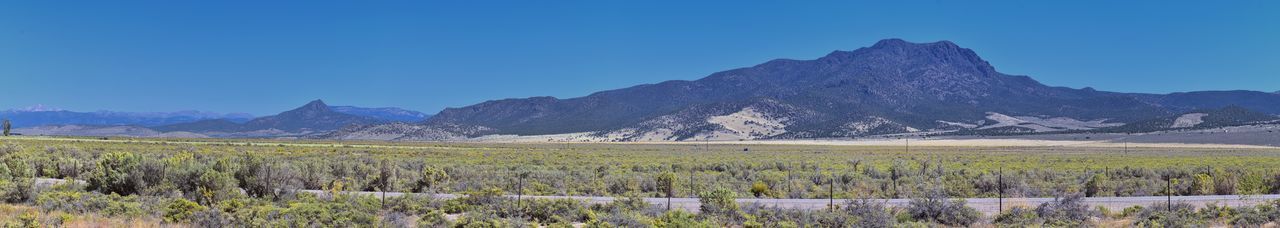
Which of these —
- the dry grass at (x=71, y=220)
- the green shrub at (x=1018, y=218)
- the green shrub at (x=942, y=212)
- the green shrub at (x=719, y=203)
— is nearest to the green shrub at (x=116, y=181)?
the dry grass at (x=71, y=220)

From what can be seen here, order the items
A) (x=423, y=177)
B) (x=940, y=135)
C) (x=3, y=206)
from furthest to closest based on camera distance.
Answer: (x=940, y=135), (x=423, y=177), (x=3, y=206)


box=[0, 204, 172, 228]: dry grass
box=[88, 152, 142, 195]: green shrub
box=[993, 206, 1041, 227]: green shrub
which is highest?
box=[88, 152, 142, 195]: green shrub

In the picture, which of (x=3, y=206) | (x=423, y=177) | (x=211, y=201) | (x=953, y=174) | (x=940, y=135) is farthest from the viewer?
(x=940, y=135)

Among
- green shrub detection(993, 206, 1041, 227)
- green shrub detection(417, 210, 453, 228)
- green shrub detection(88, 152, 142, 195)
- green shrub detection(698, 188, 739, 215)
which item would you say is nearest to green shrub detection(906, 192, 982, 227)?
green shrub detection(993, 206, 1041, 227)

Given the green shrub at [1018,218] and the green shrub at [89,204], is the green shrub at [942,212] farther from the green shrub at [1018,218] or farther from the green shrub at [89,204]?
the green shrub at [89,204]

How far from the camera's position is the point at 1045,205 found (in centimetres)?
1680

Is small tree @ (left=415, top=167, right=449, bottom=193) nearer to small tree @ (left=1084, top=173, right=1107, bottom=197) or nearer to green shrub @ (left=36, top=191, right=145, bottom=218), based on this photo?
green shrub @ (left=36, top=191, right=145, bottom=218)

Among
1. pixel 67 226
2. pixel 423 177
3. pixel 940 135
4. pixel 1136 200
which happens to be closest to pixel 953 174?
pixel 1136 200

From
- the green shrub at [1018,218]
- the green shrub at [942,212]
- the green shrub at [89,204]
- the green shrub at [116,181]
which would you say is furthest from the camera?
the green shrub at [116,181]

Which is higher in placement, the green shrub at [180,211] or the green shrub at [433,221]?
the green shrub at [180,211]

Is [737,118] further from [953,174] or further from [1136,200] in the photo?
[1136,200]

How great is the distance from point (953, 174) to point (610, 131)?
494 ft

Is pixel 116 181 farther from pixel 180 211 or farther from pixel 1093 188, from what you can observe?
pixel 1093 188

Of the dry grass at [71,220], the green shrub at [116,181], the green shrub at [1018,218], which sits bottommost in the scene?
the green shrub at [1018,218]
